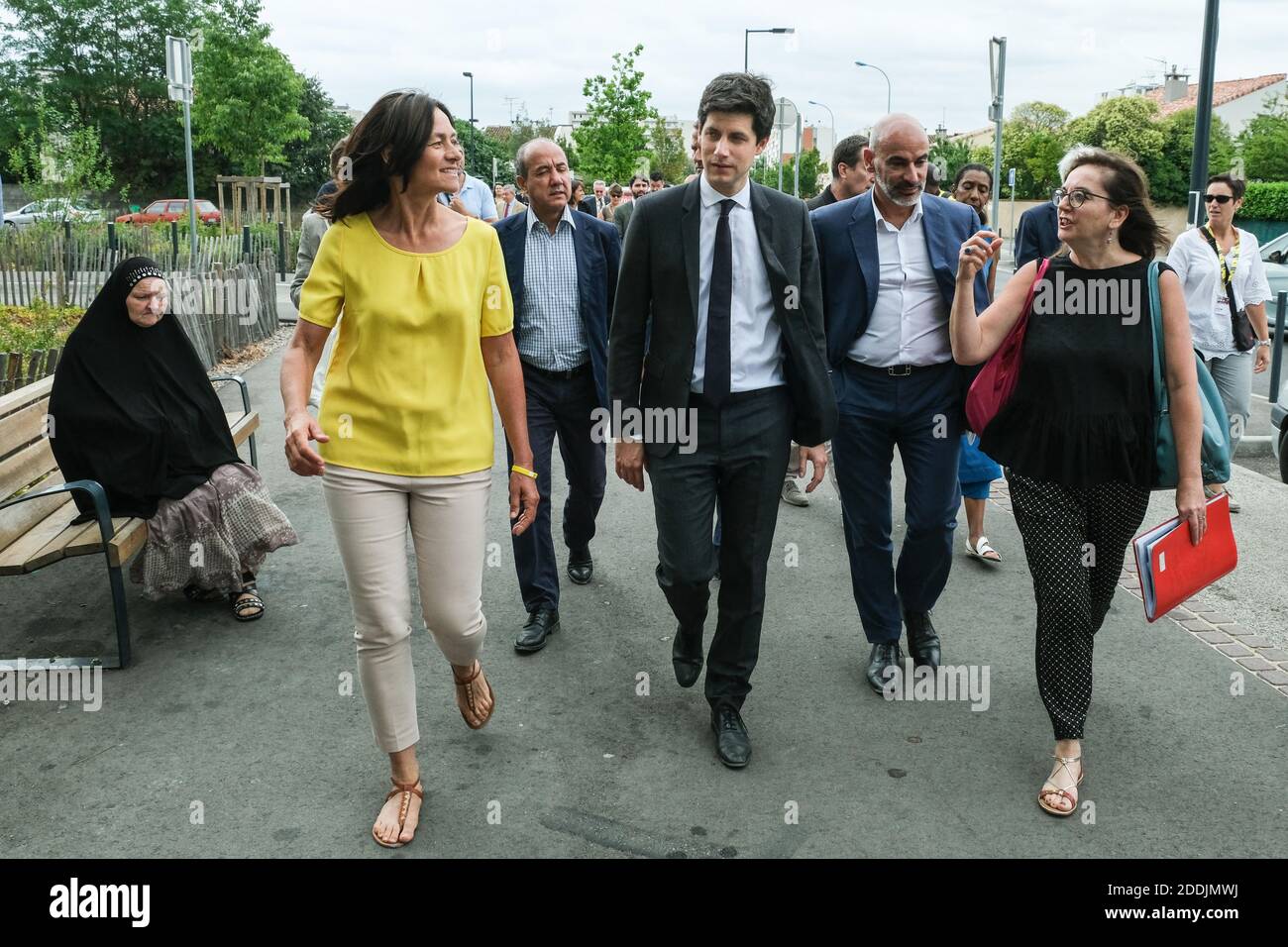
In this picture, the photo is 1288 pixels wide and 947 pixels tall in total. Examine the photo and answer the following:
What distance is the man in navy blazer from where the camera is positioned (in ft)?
17.4

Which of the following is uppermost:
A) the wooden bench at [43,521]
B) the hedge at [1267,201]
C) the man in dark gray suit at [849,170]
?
the hedge at [1267,201]

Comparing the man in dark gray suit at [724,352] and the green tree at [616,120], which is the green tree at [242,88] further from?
the man in dark gray suit at [724,352]

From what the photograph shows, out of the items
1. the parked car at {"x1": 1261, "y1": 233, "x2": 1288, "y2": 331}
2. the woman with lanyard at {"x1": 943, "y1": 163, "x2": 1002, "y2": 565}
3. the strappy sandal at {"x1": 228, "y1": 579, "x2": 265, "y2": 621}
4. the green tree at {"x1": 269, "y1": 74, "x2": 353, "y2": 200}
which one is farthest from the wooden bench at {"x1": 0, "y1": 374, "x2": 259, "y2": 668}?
the green tree at {"x1": 269, "y1": 74, "x2": 353, "y2": 200}

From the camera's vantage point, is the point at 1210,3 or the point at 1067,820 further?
the point at 1210,3

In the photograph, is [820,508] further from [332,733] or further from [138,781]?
[138,781]

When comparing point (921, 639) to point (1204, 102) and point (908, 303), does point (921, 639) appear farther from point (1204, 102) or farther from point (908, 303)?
point (1204, 102)

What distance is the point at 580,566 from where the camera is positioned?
616 cm

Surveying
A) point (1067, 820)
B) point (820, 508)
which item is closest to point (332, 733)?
point (1067, 820)

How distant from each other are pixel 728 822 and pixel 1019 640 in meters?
2.17

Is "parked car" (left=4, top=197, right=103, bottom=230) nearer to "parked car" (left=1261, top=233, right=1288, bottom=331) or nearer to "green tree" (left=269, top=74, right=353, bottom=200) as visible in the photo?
"parked car" (left=1261, top=233, right=1288, bottom=331)

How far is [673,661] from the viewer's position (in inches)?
180

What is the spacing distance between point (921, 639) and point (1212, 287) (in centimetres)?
388

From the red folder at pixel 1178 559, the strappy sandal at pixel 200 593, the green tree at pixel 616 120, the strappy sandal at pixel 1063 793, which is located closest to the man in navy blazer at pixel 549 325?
the strappy sandal at pixel 200 593

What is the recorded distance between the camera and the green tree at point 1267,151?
3941cm
